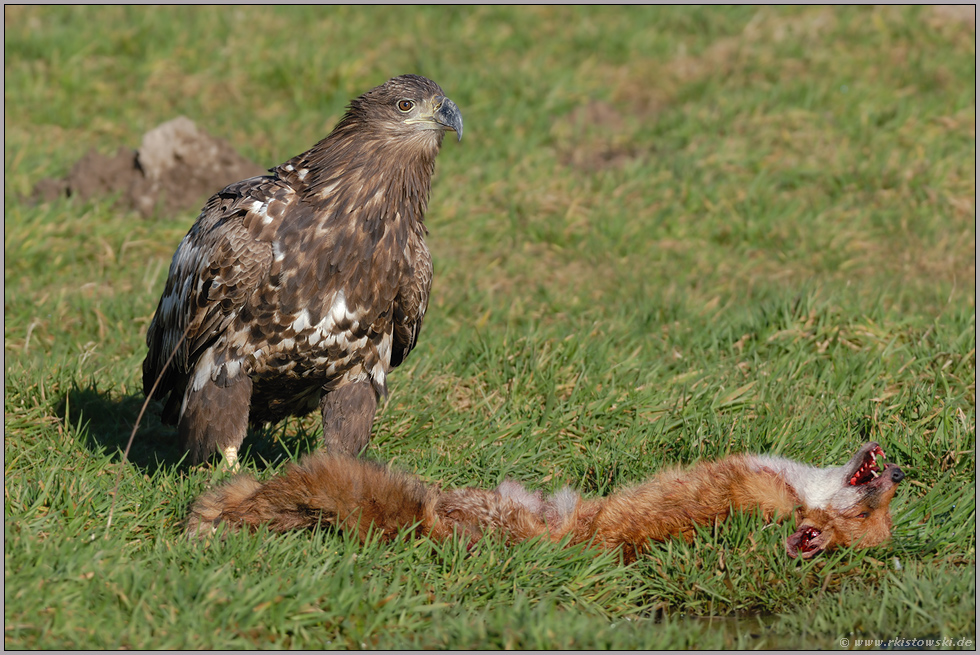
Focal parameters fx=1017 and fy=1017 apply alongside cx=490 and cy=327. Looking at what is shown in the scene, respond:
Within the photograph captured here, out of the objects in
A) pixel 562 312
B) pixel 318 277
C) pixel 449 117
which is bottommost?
pixel 562 312

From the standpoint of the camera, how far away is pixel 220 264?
4.74m

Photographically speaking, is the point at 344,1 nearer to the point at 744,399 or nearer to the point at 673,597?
the point at 744,399

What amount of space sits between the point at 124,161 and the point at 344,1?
366 centimetres

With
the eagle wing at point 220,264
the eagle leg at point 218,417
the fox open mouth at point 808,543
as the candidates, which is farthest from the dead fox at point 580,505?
the eagle wing at point 220,264

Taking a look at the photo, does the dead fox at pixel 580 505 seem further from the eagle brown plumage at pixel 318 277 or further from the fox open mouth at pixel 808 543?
the eagle brown plumage at pixel 318 277

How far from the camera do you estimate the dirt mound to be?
311 inches

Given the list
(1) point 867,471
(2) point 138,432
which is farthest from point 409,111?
(1) point 867,471

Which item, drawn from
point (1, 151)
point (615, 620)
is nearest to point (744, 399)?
point (615, 620)

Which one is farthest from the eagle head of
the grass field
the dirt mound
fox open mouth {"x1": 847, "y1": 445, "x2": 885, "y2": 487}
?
the dirt mound

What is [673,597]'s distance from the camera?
13.8 ft

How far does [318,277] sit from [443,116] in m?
0.99

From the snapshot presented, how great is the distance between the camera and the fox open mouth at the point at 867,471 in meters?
4.29

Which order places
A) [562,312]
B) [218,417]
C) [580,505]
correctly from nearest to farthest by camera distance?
[580,505] → [218,417] → [562,312]

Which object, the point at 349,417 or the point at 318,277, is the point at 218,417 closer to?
the point at 349,417
